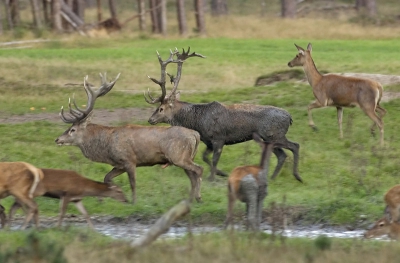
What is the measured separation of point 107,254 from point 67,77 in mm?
15398

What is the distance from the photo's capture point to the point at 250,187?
1071cm

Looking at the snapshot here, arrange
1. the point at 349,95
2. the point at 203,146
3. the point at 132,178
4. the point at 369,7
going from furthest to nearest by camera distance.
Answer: the point at 369,7, the point at 349,95, the point at 203,146, the point at 132,178

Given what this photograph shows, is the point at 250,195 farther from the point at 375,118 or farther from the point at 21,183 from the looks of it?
the point at 375,118

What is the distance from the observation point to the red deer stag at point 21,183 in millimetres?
11180

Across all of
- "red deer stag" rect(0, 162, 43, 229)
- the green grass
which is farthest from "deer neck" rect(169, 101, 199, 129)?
"red deer stag" rect(0, 162, 43, 229)

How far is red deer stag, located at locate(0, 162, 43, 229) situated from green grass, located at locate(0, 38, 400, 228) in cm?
168

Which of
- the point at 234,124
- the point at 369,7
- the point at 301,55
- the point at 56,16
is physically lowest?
the point at 369,7

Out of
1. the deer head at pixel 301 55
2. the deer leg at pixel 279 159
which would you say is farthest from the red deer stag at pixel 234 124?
the deer head at pixel 301 55

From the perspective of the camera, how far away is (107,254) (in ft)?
30.9

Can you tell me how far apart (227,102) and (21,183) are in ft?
32.1

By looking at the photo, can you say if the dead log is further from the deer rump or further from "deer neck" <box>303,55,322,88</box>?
"deer neck" <box>303,55,322,88</box>

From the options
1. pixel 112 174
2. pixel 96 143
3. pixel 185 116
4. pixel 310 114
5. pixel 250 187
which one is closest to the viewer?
pixel 250 187

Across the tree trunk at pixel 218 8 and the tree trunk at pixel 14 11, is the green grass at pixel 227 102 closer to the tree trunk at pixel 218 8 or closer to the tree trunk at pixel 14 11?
the tree trunk at pixel 14 11

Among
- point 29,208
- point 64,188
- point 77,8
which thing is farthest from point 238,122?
point 77,8
